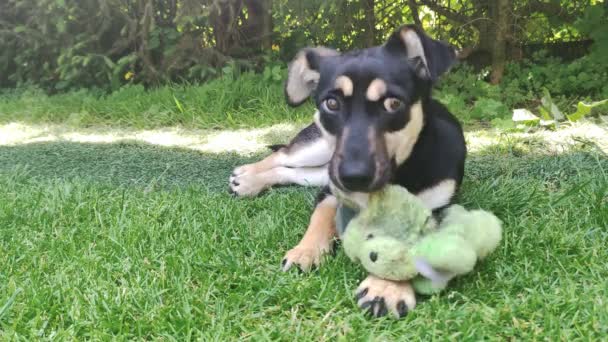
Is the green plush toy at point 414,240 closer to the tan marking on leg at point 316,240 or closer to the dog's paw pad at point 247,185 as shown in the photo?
the tan marking on leg at point 316,240

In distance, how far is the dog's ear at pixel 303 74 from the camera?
2486 mm

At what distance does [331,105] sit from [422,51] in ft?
1.30

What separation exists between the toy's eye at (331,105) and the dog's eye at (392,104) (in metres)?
0.19

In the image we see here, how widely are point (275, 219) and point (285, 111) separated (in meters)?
3.46

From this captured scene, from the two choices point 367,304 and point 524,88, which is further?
point 524,88

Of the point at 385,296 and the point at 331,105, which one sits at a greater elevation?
the point at 331,105

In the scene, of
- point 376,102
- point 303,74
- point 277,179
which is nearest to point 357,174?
point 376,102

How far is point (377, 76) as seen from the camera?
6.72ft

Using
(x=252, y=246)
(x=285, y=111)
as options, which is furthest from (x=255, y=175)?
(x=285, y=111)

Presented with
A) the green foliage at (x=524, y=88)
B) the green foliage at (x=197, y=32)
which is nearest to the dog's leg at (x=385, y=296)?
the green foliage at (x=524, y=88)

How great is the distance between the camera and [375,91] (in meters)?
2.02

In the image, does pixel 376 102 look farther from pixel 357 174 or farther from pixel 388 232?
pixel 388 232

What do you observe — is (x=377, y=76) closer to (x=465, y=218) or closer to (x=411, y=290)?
(x=465, y=218)

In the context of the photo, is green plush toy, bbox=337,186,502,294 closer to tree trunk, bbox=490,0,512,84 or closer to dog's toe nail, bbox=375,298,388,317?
dog's toe nail, bbox=375,298,388,317
